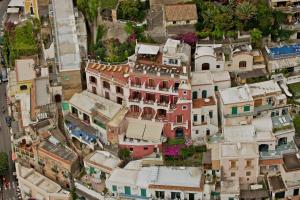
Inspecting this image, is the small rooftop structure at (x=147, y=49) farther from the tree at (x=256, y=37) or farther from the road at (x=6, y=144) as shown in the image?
the road at (x=6, y=144)

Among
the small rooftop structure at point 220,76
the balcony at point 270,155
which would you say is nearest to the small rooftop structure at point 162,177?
the balcony at point 270,155

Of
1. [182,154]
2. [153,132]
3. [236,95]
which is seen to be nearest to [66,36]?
[153,132]

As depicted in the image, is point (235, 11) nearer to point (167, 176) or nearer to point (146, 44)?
point (146, 44)

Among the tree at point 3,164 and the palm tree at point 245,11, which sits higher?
the palm tree at point 245,11

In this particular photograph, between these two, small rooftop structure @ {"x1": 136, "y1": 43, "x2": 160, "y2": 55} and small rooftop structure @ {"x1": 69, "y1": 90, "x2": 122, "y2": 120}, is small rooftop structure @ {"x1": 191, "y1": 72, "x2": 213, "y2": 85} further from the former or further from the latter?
small rooftop structure @ {"x1": 69, "y1": 90, "x2": 122, "y2": 120}

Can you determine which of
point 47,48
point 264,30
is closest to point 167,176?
point 264,30

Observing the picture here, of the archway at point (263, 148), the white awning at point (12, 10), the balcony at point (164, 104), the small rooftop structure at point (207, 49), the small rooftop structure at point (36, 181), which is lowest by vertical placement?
the small rooftop structure at point (36, 181)

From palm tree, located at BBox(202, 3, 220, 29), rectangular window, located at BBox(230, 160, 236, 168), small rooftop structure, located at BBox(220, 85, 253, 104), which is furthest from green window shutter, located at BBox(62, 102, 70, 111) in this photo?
rectangular window, located at BBox(230, 160, 236, 168)
